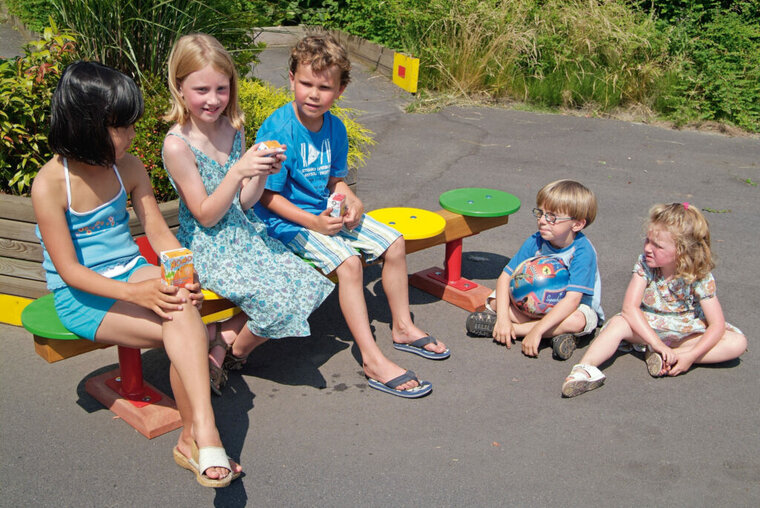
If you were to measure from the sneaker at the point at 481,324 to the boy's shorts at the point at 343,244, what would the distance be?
2.24 ft

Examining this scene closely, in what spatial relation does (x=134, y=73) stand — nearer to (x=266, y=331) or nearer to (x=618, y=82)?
(x=266, y=331)

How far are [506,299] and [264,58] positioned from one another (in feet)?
25.8

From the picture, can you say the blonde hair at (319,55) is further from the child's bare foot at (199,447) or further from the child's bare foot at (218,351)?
the child's bare foot at (199,447)

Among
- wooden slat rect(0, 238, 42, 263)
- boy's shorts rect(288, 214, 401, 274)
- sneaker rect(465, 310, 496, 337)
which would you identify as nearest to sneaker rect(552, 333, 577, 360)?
sneaker rect(465, 310, 496, 337)

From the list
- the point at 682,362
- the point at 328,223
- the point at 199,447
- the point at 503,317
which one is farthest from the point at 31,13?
the point at 682,362

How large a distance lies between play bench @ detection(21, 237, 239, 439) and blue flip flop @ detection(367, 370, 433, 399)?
2.60ft

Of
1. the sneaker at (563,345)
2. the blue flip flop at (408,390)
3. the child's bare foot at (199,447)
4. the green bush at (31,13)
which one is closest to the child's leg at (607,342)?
the sneaker at (563,345)

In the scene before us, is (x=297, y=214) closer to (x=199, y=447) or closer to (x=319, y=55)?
(x=319, y=55)

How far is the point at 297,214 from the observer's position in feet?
12.0

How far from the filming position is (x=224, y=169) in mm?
3434

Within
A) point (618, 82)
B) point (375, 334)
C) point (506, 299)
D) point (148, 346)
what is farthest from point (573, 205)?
point (618, 82)

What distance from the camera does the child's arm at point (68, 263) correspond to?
109 inches

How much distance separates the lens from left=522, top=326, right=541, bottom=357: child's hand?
3871 mm

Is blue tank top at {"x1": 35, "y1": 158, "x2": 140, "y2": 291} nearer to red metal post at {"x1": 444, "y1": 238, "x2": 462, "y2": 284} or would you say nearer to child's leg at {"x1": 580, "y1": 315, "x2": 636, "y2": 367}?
red metal post at {"x1": 444, "y1": 238, "x2": 462, "y2": 284}
